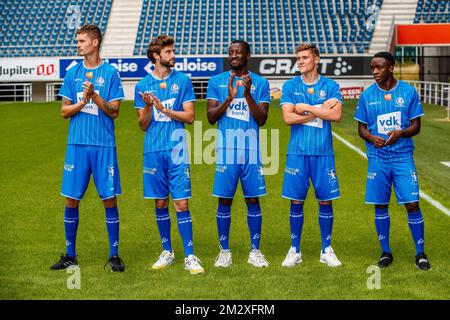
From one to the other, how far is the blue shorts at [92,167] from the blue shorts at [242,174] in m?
1.01

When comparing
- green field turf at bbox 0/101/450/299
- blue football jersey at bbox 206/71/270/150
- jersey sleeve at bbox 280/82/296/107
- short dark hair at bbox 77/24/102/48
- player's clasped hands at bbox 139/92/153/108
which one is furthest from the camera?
jersey sleeve at bbox 280/82/296/107

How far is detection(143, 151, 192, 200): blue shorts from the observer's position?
737 cm

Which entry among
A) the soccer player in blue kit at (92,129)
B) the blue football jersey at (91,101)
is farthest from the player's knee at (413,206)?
the blue football jersey at (91,101)

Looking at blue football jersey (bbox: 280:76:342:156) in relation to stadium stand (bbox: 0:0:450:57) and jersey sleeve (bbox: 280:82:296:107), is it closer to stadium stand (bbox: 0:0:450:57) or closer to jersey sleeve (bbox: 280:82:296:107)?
jersey sleeve (bbox: 280:82:296:107)

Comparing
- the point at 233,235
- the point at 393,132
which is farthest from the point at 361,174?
the point at 393,132

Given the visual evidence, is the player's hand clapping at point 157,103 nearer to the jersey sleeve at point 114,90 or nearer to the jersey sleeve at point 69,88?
the jersey sleeve at point 114,90

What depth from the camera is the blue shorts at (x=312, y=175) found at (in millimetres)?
7551

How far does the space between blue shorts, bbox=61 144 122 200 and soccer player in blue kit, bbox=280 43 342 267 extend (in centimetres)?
166

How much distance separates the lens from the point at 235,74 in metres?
7.45

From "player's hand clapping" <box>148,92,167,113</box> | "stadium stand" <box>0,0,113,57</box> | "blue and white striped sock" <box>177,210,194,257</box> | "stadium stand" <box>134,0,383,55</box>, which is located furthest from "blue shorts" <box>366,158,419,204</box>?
"stadium stand" <box>0,0,113,57</box>

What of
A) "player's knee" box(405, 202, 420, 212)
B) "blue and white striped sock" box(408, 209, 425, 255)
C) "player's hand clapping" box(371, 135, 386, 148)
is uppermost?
"player's hand clapping" box(371, 135, 386, 148)

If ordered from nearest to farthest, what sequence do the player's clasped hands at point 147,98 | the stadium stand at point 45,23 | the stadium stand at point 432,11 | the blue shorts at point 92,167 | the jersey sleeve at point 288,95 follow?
the player's clasped hands at point 147,98 → the blue shorts at point 92,167 → the jersey sleeve at point 288,95 → the stadium stand at point 432,11 → the stadium stand at point 45,23

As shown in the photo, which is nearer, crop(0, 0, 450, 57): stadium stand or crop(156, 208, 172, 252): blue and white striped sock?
crop(156, 208, 172, 252): blue and white striped sock

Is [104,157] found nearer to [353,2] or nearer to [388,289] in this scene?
[388,289]
